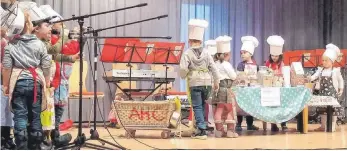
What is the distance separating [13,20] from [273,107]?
2.87 m

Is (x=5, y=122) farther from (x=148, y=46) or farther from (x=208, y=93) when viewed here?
(x=148, y=46)

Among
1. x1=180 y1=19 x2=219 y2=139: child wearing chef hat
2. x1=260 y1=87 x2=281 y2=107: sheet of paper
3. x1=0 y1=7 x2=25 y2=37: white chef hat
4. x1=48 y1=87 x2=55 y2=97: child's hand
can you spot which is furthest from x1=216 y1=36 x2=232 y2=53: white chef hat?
x1=0 y1=7 x2=25 y2=37: white chef hat

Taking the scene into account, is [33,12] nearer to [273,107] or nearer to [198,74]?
[198,74]

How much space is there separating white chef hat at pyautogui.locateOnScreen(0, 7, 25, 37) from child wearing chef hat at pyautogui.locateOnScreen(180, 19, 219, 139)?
74.9 inches

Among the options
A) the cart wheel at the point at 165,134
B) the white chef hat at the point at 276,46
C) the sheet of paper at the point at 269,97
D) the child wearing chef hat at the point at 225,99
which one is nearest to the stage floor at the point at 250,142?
the cart wheel at the point at 165,134

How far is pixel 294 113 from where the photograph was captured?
508cm

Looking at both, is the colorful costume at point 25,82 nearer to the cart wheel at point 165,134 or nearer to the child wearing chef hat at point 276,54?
the cart wheel at point 165,134

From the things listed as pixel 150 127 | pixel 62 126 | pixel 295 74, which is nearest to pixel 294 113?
pixel 295 74

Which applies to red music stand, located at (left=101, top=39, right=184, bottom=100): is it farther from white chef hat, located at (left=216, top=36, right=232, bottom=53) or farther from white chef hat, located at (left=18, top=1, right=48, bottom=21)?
white chef hat, located at (left=18, top=1, right=48, bottom=21)

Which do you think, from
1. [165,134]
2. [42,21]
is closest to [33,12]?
[42,21]

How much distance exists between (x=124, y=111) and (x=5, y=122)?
134 centimetres

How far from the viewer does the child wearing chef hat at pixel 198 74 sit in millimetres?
4734

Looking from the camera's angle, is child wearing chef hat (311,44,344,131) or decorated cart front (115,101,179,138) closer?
decorated cart front (115,101,179,138)

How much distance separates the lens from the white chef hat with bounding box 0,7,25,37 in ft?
10.3
